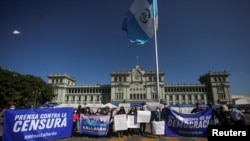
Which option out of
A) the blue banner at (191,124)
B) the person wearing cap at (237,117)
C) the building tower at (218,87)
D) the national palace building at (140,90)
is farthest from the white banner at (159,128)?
the building tower at (218,87)

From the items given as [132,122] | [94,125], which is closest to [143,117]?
[132,122]

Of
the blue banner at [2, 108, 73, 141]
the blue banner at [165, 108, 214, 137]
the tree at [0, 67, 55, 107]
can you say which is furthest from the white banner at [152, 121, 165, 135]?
the tree at [0, 67, 55, 107]

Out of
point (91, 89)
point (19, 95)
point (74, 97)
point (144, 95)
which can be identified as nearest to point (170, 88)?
point (144, 95)

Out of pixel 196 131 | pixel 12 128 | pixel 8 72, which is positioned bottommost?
pixel 196 131

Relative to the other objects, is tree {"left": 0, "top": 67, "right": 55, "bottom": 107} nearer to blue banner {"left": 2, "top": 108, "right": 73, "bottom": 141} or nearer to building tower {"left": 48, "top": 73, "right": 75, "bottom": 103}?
blue banner {"left": 2, "top": 108, "right": 73, "bottom": 141}

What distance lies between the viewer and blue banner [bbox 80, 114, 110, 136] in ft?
38.0

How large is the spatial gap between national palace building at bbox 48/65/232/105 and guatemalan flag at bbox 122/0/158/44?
71322mm

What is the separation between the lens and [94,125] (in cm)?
1170

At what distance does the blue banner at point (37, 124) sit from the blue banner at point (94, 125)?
913 mm

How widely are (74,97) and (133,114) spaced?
95814mm

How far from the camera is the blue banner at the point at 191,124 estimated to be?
35.8 ft

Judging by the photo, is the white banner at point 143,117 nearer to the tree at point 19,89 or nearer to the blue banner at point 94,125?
the blue banner at point 94,125

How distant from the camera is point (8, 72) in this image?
1777 inches

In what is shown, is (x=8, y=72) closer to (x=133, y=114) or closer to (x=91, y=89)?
(x=133, y=114)
